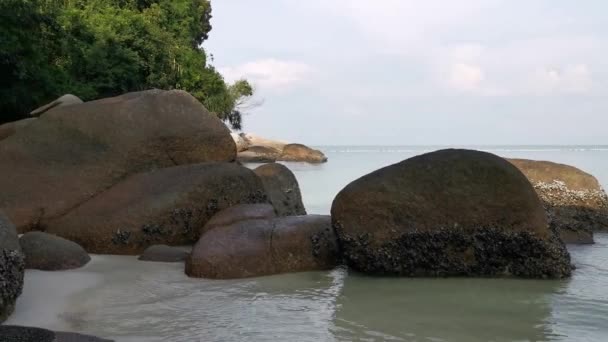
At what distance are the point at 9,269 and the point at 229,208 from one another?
12.7ft

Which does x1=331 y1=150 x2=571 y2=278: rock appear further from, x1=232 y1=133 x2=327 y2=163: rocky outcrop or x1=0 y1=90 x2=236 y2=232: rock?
x1=232 y1=133 x2=327 y2=163: rocky outcrop

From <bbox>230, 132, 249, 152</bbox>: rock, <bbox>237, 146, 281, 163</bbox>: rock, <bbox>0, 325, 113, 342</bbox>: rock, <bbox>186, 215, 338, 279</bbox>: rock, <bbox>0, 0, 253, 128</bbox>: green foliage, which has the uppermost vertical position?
<bbox>0, 0, 253, 128</bbox>: green foliage

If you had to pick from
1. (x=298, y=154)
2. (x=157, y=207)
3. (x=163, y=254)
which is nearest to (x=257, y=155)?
(x=298, y=154)

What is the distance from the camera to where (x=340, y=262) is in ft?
25.8

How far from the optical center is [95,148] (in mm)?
10117

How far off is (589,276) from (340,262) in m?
2.83

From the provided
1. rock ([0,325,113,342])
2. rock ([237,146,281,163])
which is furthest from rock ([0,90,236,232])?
rock ([237,146,281,163])

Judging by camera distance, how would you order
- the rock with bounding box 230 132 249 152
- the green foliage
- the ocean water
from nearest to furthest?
the ocean water, the green foliage, the rock with bounding box 230 132 249 152

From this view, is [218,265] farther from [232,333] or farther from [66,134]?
[66,134]

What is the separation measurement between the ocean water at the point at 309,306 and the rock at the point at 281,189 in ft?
11.4

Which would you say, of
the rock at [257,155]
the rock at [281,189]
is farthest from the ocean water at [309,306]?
the rock at [257,155]

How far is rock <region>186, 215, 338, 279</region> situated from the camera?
284 inches

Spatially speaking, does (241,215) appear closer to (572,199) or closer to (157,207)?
(157,207)

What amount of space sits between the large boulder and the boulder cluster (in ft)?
0.07
